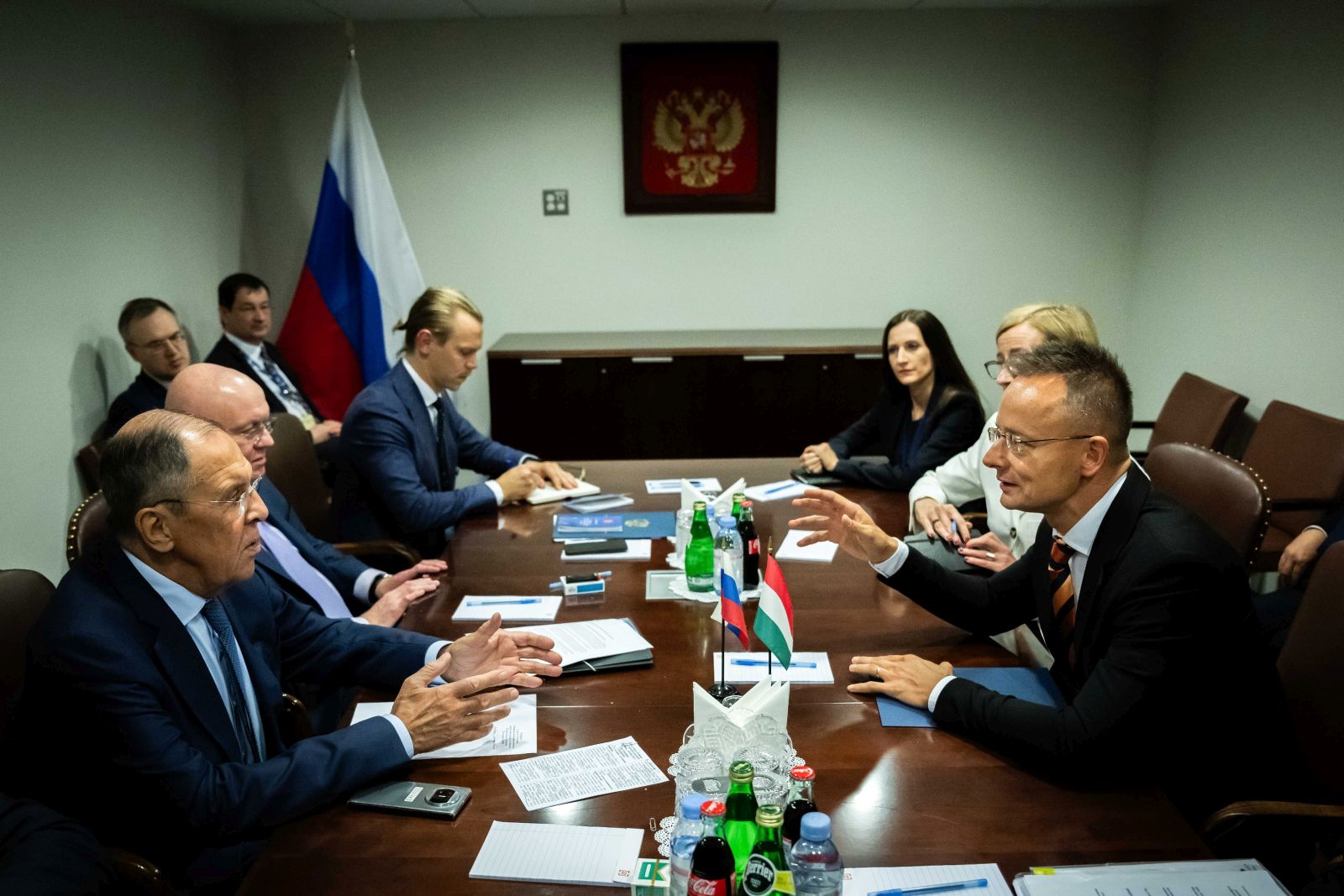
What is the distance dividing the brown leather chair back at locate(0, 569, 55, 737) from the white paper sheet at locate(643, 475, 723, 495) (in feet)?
6.35

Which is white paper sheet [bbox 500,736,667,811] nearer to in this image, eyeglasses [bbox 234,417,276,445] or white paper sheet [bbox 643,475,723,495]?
→ eyeglasses [bbox 234,417,276,445]

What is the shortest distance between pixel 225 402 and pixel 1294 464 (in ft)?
12.9

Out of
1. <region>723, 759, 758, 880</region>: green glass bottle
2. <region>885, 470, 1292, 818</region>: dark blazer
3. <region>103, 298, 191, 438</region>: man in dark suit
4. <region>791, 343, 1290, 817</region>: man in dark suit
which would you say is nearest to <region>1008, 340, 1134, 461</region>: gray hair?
<region>791, 343, 1290, 817</region>: man in dark suit

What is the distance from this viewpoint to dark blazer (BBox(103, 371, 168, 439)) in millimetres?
4109

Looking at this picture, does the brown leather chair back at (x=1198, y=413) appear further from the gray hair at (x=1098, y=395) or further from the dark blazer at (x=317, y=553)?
the dark blazer at (x=317, y=553)

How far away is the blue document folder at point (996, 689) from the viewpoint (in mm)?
1911

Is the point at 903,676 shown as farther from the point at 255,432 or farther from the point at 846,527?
the point at 255,432

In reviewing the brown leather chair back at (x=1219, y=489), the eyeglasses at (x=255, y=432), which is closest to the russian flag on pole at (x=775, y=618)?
the brown leather chair back at (x=1219, y=489)

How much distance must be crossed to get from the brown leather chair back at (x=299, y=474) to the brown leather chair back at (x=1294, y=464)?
3.48 metres

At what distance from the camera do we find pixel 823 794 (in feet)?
5.46

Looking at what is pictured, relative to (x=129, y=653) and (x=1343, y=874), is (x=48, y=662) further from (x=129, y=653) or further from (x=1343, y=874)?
(x=1343, y=874)

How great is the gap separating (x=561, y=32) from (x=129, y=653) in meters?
4.85

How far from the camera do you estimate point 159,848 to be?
5.65ft

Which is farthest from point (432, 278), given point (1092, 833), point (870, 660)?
point (1092, 833)
